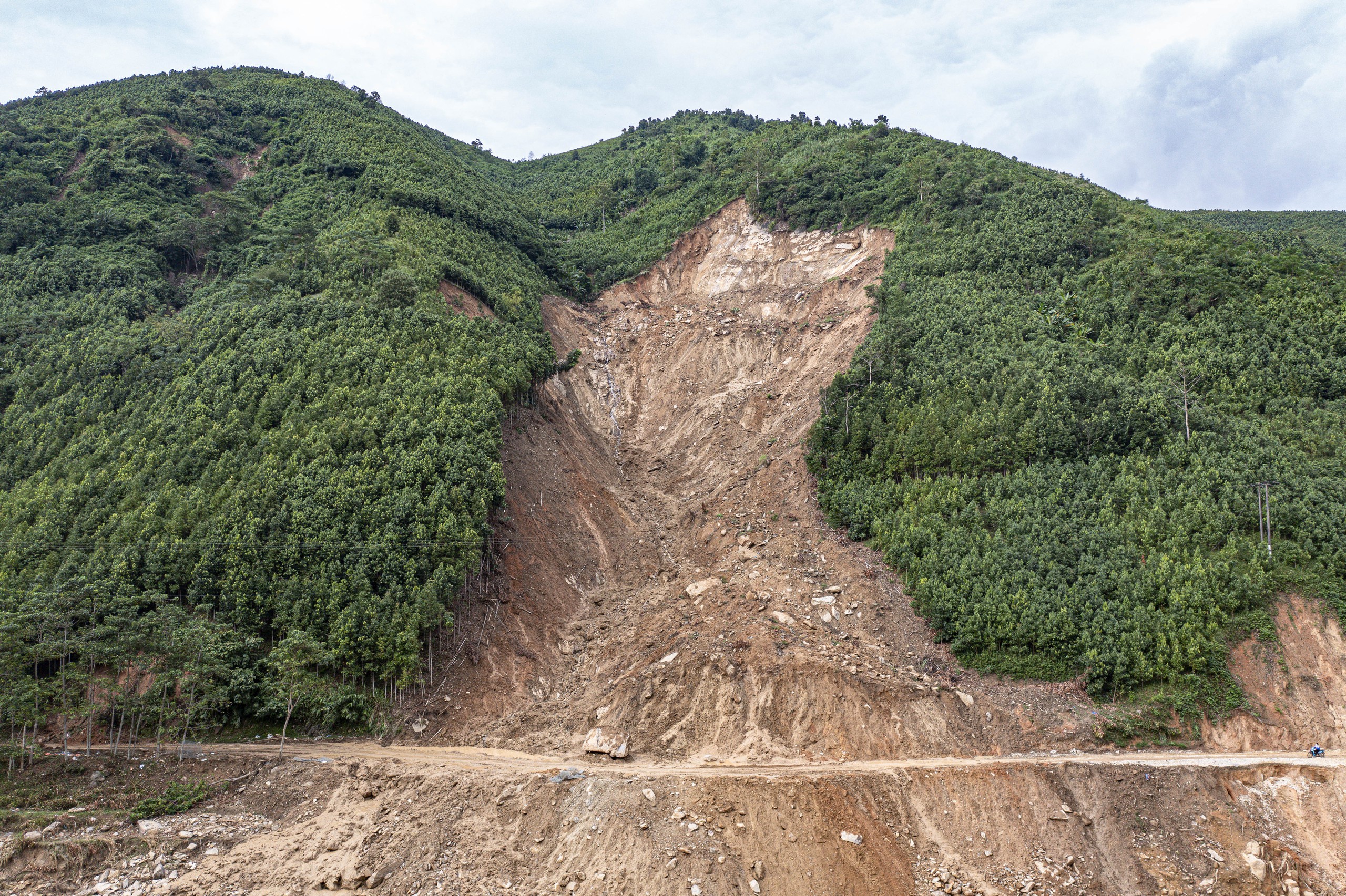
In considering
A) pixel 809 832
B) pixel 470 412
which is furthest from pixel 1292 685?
pixel 470 412

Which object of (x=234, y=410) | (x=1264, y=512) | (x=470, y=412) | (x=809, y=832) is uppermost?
(x=470, y=412)

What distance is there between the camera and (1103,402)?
33.1 m

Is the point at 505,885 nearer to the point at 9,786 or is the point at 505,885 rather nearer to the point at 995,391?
the point at 9,786

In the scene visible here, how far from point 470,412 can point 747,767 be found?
70.7 ft

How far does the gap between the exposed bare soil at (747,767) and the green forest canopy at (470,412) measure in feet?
8.02

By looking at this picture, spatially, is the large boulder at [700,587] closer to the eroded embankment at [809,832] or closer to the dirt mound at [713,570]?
the dirt mound at [713,570]

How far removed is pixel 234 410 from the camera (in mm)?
33500

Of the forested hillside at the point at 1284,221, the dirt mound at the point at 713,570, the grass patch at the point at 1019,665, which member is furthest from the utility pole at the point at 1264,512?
the forested hillside at the point at 1284,221

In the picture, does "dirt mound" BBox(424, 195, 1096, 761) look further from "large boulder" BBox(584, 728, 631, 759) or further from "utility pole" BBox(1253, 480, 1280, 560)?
"utility pole" BBox(1253, 480, 1280, 560)

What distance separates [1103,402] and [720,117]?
98.0 meters

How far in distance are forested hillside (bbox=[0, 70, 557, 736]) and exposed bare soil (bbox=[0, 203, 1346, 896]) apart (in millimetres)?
3778

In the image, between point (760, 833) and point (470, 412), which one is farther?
point (470, 412)

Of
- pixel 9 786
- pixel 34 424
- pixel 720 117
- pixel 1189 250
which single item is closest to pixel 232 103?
pixel 34 424

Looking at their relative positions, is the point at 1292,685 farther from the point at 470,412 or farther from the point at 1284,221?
the point at 1284,221
